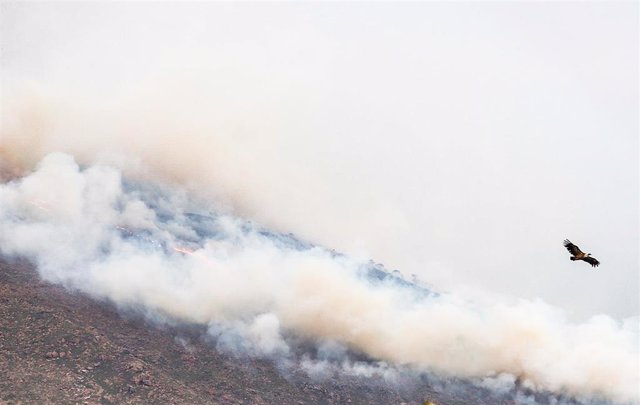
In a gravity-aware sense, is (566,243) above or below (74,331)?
above

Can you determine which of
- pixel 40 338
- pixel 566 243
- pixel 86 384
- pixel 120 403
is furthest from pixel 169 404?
→ pixel 566 243

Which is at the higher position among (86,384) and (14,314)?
(14,314)

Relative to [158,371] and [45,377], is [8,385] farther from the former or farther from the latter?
[158,371]

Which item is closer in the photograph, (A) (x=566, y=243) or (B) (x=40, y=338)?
(A) (x=566, y=243)

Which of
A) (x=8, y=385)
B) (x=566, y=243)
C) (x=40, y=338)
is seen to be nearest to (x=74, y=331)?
(x=40, y=338)

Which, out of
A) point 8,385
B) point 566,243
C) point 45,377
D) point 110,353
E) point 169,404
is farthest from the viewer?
point 110,353

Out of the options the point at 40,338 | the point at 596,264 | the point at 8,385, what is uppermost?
the point at 596,264

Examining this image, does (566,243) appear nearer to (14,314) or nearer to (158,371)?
(158,371)

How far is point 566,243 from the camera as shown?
6306cm

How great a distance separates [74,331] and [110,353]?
1703cm

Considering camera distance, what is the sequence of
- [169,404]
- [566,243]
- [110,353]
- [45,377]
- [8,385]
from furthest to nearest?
[110,353]
[169,404]
[45,377]
[8,385]
[566,243]

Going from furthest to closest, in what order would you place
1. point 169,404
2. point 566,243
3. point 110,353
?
point 110,353 < point 169,404 < point 566,243

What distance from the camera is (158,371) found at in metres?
199

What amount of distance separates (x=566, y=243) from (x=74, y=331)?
18635cm
